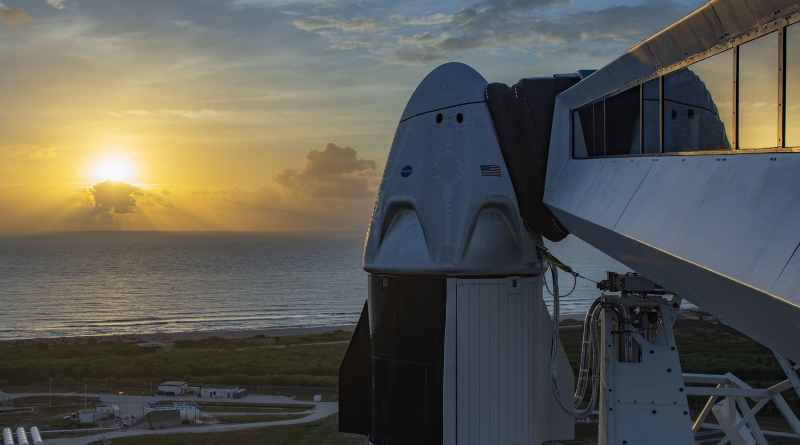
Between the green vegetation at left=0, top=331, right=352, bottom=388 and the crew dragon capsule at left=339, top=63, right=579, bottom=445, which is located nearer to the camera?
the crew dragon capsule at left=339, top=63, right=579, bottom=445

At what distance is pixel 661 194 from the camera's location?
24.7ft

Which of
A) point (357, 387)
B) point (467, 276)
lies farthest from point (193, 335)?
point (467, 276)

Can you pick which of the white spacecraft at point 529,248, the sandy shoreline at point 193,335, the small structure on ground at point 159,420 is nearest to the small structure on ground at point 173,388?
the small structure on ground at point 159,420

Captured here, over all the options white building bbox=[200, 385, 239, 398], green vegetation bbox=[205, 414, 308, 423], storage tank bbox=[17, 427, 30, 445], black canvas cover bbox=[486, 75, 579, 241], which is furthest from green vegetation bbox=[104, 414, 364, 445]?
black canvas cover bbox=[486, 75, 579, 241]

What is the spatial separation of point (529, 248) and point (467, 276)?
141cm

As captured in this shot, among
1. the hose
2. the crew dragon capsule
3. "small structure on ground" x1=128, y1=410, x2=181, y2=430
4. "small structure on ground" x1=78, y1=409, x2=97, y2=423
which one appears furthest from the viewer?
"small structure on ground" x1=78, y1=409, x2=97, y2=423

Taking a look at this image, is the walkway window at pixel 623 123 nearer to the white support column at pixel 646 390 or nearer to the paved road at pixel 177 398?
the white support column at pixel 646 390

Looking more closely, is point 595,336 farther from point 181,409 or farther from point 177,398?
point 177,398

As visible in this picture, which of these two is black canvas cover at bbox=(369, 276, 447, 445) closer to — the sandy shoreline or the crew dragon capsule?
the crew dragon capsule

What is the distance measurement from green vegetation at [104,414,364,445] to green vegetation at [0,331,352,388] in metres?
13.0

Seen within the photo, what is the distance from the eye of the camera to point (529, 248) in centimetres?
1321

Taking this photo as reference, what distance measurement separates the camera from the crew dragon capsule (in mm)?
12727

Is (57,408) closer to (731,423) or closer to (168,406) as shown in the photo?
(168,406)

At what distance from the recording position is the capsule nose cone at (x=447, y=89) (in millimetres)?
13555
